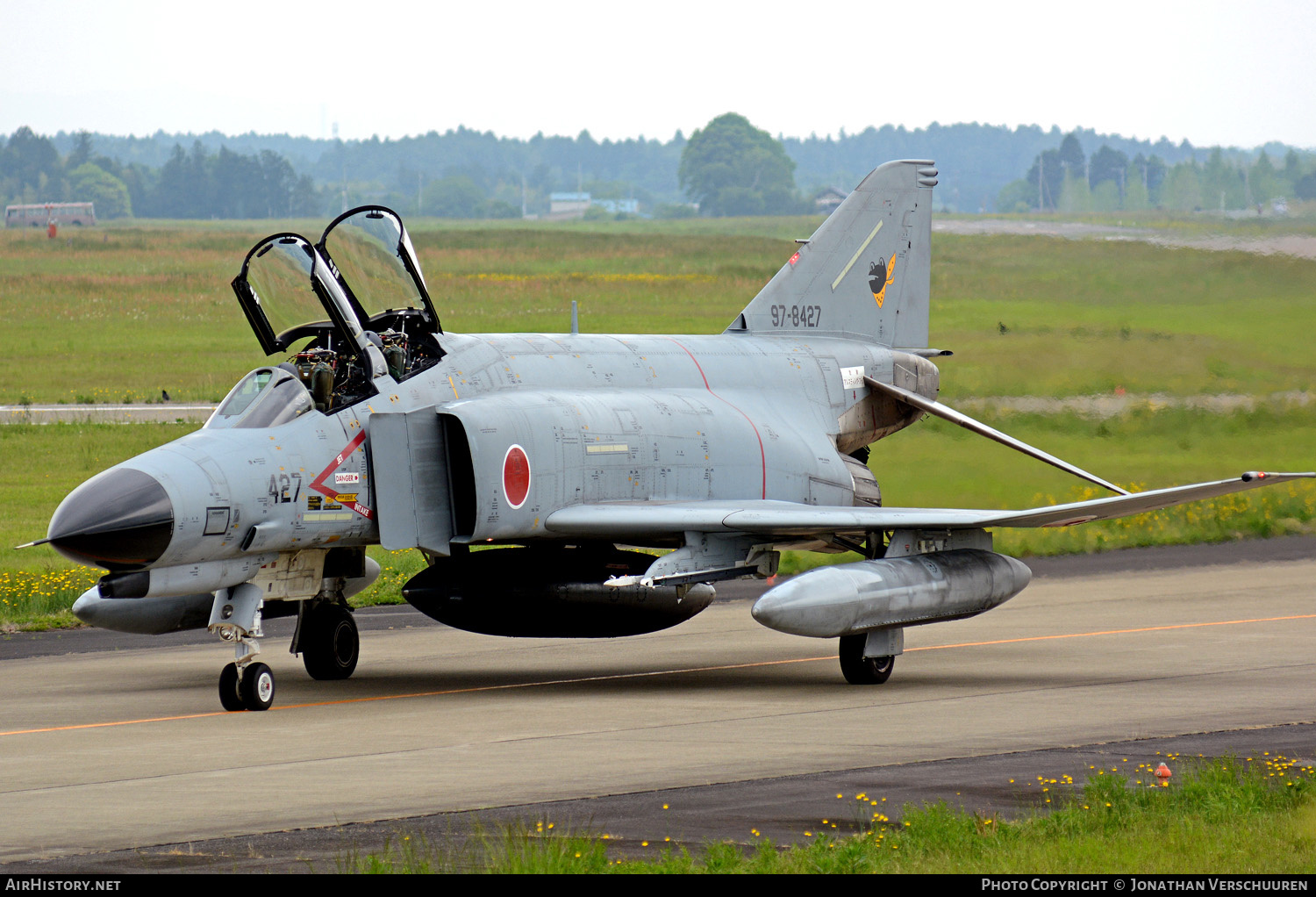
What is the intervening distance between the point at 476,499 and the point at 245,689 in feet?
8.04

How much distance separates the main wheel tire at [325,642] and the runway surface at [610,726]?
30cm

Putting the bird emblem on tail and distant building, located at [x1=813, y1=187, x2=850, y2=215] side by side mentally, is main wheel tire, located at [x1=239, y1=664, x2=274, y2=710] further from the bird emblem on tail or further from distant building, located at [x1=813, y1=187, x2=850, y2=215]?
distant building, located at [x1=813, y1=187, x2=850, y2=215]

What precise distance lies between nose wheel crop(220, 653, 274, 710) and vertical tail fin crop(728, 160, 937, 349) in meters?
7.41

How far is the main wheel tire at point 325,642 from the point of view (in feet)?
49.6

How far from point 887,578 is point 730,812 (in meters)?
5.47

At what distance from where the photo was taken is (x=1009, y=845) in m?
7.93

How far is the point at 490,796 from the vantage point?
9.48 metres

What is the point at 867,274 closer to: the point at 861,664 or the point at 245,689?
the point at 861,664

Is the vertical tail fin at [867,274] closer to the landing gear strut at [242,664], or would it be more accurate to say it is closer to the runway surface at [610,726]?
the runway surface at [610,726]

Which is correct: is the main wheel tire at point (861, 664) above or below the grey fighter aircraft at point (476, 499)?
below

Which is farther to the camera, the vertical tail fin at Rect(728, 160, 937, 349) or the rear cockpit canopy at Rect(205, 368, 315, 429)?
the vertical tail fin at Rect(728, 160, 937, 349)

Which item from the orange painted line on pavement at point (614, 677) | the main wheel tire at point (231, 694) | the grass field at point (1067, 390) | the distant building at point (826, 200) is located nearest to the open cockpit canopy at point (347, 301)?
the main wheel tire at point (231, 694)

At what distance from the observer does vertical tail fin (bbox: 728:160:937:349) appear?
61.5 ft

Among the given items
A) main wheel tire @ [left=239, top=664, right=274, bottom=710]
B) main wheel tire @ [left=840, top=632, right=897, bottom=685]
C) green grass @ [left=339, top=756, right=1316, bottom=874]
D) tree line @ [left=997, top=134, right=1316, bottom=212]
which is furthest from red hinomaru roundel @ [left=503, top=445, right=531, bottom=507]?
tree line @ [left=997, top=134, right=1316, bottom=212]
